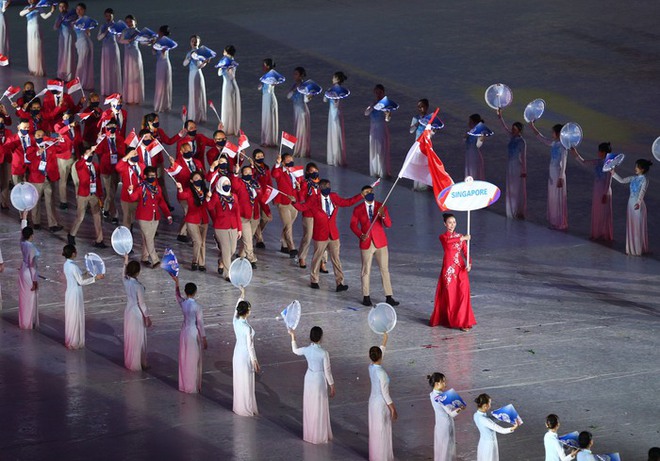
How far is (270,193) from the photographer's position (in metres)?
20.5

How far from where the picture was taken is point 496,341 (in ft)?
59.2

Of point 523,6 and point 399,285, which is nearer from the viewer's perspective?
point 399,285

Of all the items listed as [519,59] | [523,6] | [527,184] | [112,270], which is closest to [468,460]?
[112,270]

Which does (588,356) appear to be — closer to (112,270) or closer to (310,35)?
(112,270)

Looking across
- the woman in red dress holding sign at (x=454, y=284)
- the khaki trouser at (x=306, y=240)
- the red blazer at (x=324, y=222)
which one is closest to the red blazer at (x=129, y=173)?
the khaki trouser at (x=306, y=240)

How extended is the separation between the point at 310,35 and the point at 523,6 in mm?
5849

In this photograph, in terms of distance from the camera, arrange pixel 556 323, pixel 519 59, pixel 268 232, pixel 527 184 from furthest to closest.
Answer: pixel 519 59
pixel 527 184
pixel 268 232
pixel 556 323

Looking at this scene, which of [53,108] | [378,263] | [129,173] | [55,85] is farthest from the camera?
[53,108]

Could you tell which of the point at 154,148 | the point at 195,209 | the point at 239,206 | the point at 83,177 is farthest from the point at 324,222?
the point at 83,177

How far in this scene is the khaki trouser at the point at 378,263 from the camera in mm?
19192

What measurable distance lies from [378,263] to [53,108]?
782 centimetres

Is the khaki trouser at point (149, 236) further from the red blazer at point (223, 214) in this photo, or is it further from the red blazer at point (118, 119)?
the red blazer at point (118, 119)

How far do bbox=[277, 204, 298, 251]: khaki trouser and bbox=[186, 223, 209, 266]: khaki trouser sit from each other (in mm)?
1219

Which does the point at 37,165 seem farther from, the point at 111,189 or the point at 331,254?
the point at 331,254
